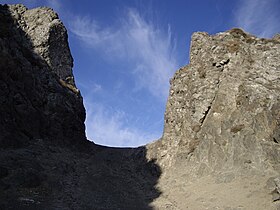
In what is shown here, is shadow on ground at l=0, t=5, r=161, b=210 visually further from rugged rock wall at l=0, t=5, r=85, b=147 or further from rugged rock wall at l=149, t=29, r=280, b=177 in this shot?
rugged rock wall at l=149, t=29, r=280, b=177

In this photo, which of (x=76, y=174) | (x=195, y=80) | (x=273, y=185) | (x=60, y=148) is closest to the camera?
(x=273, y=185)

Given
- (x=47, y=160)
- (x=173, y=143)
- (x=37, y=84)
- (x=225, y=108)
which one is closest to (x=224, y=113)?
(x=225, y=108)

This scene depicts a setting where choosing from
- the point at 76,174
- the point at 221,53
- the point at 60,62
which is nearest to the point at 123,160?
the point at 76,174

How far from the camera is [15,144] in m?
39.2

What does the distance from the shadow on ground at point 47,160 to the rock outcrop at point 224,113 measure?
5.40 meters

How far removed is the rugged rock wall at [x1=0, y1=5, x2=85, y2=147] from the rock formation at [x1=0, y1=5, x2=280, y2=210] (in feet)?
0.79

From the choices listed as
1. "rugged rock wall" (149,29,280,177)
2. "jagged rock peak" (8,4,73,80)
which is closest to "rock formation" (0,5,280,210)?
"rugged rock wall" (149,29,280,177)

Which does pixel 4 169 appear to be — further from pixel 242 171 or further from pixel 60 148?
pixel 242 171

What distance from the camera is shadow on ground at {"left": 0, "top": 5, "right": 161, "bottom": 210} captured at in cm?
2962

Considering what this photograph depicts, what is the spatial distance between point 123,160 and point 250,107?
2369 cm

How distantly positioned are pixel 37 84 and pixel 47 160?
755 inches

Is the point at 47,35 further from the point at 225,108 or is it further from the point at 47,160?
the point at 225,108

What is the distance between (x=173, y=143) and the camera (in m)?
49.7

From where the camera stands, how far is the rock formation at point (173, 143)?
31047mm
